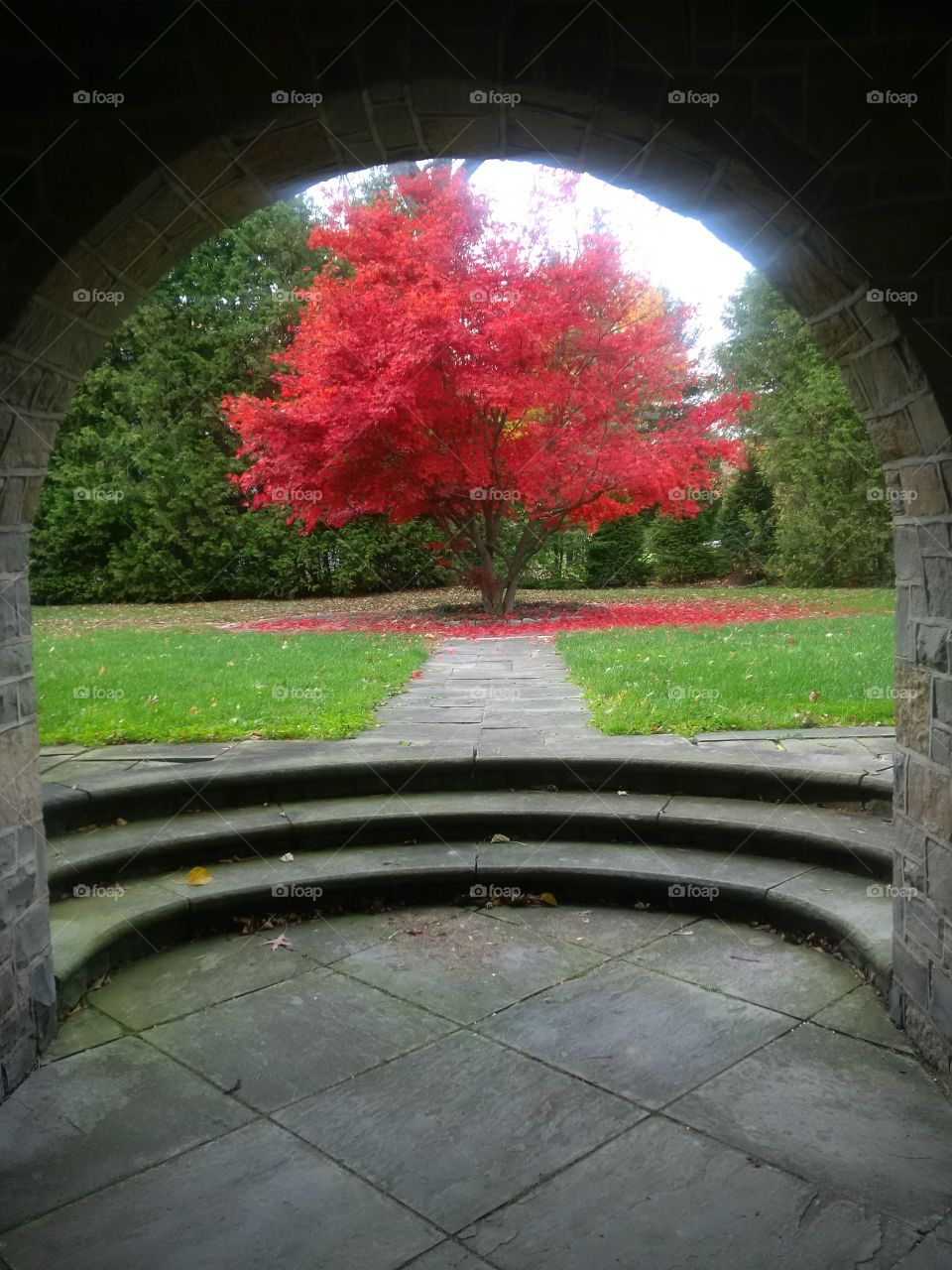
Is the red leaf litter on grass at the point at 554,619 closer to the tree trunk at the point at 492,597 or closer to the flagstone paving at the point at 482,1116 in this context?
the tree trunk at the point at 492,597

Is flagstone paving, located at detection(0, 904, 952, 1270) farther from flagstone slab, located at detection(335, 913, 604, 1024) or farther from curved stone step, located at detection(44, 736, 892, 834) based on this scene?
curved stone step, located at detection(44, 736, 892, 834)

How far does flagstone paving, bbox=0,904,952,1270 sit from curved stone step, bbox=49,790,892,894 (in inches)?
19.0

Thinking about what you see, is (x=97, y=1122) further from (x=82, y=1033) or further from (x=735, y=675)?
(x=735, y=675)

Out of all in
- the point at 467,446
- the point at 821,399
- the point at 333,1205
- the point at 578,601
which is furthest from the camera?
the point at 821,399

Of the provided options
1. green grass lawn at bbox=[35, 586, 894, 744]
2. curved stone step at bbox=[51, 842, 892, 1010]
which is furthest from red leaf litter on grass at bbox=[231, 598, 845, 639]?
curved stone step at bbox=[51, 842, 892, 1010]

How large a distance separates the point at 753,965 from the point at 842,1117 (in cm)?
77

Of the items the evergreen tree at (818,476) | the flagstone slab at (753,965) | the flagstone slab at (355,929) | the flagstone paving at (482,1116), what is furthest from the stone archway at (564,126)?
the evergreen tree at (818,476)

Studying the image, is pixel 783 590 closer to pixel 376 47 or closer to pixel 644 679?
pixel 644 679

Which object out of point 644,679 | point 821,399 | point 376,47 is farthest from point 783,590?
point 376,47

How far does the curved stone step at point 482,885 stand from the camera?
9.61 ft

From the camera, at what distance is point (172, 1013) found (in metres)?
2.63

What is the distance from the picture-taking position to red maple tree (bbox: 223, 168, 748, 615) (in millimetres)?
9164

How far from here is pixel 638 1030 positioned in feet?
8.12

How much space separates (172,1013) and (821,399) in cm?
1354
